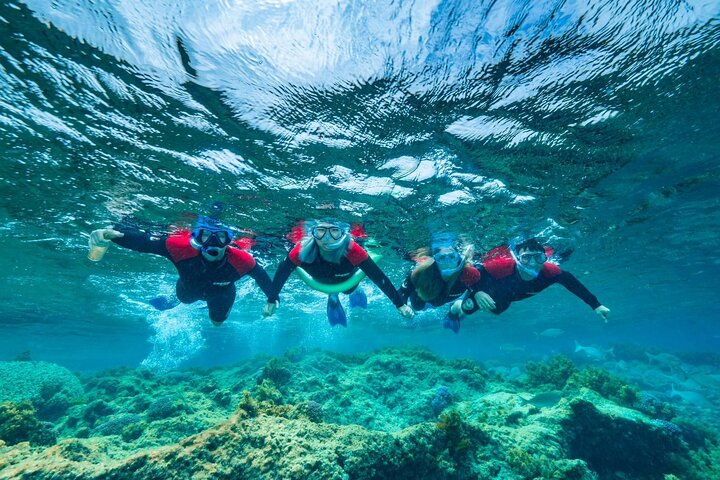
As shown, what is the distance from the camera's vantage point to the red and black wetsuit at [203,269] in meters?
7.30

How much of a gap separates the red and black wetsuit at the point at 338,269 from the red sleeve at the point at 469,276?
119 inches

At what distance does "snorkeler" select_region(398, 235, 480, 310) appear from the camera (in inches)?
352

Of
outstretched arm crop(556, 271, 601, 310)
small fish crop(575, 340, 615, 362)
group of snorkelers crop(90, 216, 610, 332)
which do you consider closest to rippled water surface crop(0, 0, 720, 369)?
group of snorkelers crop(90, 216, 610, 332)

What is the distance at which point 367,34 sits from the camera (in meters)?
5.11

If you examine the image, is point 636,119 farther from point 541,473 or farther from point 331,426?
point 331,426

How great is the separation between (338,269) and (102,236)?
526 centimetres

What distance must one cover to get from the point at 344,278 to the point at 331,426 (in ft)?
15.9

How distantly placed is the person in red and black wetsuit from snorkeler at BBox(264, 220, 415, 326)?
0.85 m

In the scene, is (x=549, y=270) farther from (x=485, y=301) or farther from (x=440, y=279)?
(x=440, y=279)

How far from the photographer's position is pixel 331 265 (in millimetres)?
8555

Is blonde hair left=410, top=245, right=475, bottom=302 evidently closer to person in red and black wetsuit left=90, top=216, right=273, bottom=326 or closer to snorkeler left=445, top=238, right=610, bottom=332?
snorkeler left=445, top=238, right=610, bottom=332

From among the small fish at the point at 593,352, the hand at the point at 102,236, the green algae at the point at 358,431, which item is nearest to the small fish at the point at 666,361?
the small fish at the point at 593,352

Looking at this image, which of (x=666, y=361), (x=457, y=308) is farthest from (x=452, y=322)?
(x=666, y=361)

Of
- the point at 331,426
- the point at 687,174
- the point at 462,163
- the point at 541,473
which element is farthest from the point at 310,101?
the point at 687,174
